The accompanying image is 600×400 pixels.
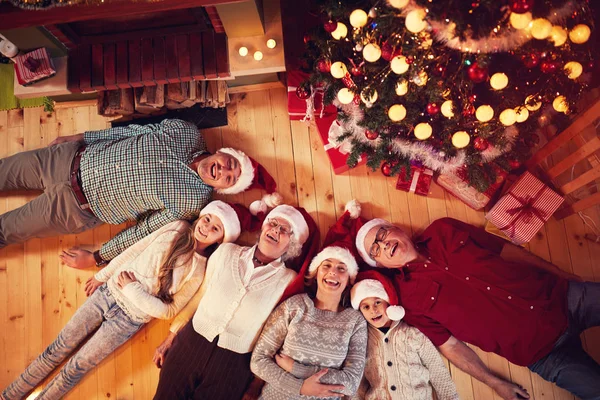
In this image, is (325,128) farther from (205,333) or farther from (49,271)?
Result: (49,271)

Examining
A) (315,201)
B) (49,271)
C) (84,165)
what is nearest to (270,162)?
(315,201)

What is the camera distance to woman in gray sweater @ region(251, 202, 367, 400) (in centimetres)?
223

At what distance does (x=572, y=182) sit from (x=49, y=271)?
319cm

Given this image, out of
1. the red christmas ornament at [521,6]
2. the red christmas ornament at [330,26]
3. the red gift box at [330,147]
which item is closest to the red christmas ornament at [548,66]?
the red christmas ornament at [521,6]

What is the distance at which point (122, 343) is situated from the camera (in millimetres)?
2523

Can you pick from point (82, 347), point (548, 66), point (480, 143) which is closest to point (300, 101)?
point (480, 143)

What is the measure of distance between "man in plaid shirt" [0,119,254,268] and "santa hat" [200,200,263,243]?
0.10 meters

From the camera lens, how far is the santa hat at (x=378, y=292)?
231 cm

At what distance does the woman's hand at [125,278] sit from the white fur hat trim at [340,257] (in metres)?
1.02

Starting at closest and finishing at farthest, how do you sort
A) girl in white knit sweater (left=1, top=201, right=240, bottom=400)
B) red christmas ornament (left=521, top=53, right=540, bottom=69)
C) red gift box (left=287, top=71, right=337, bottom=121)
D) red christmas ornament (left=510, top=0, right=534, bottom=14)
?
red christmas ornament (left=510, top=0, right=534, bottom=14)
red christmas ornament (left=521, top=53, right=540, bottom=69)
girl in white knit sweater (left=1, top=201, right=240, bottom=400)
red gift box (left=287, top=71, right=337, bottom=121)

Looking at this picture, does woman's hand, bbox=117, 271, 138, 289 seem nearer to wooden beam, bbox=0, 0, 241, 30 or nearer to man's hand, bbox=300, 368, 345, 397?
man's hand, bbox=300, 368, 345, 397

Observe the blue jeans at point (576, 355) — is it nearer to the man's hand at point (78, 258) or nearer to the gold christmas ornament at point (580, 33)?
the gold christmas ornament at point (580, 33)

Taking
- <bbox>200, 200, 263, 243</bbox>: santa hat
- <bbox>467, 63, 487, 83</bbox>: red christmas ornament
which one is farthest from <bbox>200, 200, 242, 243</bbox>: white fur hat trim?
<bbox>467, 63, 487, 83</bbox>: red christmas ornament

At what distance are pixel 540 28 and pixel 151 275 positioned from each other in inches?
85.0
